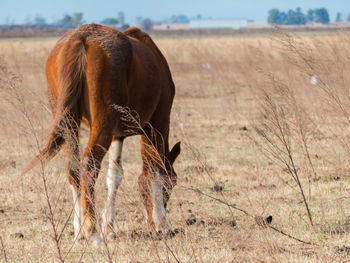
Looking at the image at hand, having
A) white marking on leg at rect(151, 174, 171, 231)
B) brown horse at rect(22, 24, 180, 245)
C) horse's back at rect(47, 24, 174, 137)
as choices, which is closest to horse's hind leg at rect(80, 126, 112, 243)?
brown horse at rect(22, 24, 180, 245)

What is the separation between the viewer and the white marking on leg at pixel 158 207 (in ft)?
17.6

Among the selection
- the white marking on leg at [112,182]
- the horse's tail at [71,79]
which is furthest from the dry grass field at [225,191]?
the horse's tail at [71,79]

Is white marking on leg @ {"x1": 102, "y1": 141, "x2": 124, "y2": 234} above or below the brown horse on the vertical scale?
below

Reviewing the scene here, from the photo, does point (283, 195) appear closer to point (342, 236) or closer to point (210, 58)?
point (342, 236)

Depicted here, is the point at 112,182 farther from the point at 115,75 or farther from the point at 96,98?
the point at 115,75

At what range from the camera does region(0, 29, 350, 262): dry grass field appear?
416cm

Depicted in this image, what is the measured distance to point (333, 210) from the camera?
226 inches

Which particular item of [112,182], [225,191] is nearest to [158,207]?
[112,182]

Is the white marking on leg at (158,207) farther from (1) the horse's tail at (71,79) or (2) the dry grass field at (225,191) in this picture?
(1) the horse's tail at (71,79)

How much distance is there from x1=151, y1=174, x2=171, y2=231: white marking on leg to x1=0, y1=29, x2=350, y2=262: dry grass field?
141 mm

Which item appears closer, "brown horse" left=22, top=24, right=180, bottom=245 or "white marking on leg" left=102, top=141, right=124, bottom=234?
"brown horse" left=22, top=24, right=180, bottom=245

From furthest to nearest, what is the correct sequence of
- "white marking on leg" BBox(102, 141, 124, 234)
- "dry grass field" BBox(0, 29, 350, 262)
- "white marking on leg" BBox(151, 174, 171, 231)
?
1. "white marking on leg" BBox(151, 174, 171, 231)
2. "white marking on leg" BBox(102, 141, 124, 234)
3. "dry grass field" BBox(0, 29, 350, 262)

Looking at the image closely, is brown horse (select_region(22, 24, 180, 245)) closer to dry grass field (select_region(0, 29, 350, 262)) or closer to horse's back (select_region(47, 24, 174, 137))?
horse's back (select_region(47, 24, 174, 137))

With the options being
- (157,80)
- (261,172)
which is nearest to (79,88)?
(157,80)
